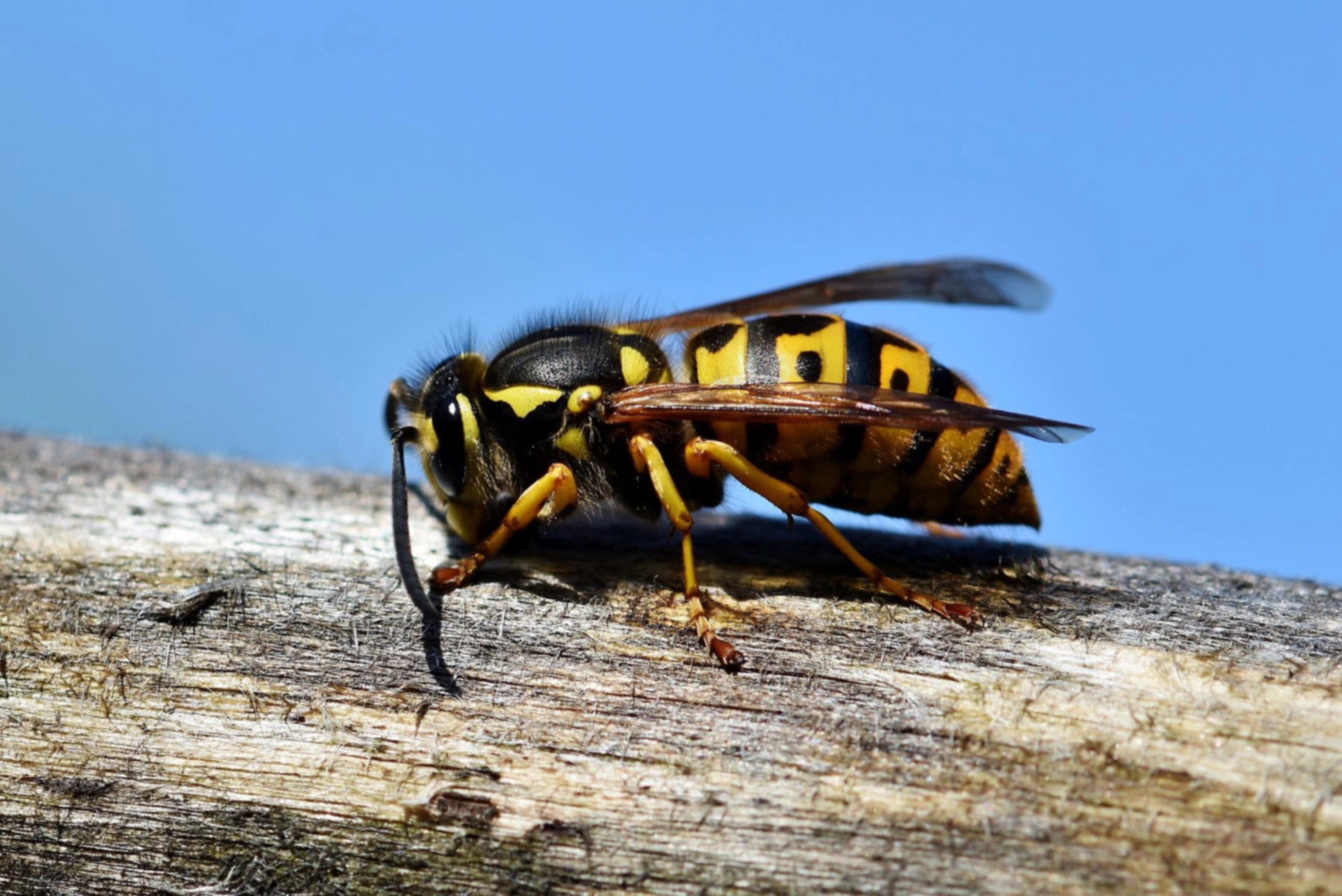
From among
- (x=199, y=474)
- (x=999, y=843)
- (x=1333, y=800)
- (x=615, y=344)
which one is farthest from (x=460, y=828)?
(x=199, y=474)

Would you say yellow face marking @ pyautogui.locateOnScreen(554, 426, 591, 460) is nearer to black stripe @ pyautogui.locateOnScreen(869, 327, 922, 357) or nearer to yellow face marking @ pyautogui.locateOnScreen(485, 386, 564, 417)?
yellow face marking @ pyautogui.locateOnScreen(485, 386, 564, 417)

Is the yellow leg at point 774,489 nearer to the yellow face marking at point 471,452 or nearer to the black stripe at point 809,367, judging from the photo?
the black stripe at point 809,367

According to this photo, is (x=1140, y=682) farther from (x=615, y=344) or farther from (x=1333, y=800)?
(x=615, y=344)

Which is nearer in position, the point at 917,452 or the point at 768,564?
the point at 768,564

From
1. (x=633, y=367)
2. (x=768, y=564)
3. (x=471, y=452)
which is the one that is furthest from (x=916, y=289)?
(x=471, y=452)

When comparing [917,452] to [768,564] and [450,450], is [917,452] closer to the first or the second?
[768,564]
